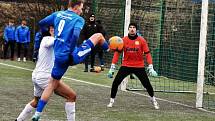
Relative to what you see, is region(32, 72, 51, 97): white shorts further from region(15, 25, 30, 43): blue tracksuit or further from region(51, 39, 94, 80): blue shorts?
region(15, 25, 30, 43): blue tracksuit

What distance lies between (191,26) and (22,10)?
22310 mm

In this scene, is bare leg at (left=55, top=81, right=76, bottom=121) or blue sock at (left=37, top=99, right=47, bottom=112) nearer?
blue sock at (left=37, top=99, right=47, bottom=112)

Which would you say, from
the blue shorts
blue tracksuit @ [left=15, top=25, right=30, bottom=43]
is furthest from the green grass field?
blue tracksuit @ [left=15, top=25, right=30, bottom=43]

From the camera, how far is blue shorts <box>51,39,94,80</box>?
834 centimetres

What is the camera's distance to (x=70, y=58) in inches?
331

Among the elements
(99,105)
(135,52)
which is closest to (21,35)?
(99,105)

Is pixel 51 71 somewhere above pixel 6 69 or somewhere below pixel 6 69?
above

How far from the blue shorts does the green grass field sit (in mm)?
1853

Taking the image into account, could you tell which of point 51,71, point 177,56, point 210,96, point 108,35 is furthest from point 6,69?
point 51,71

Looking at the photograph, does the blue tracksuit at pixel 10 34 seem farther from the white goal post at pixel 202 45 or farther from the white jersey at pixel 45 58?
the white jersey at pixel 45 58

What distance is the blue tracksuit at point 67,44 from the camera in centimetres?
834

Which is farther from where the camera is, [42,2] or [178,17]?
[42,2]

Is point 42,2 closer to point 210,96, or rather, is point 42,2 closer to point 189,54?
point 189,54

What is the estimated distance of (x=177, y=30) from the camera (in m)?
18.3
